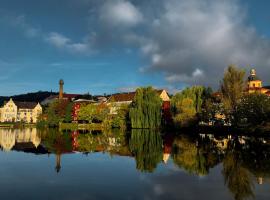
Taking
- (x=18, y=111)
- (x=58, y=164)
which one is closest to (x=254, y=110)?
(x=58, y=164)

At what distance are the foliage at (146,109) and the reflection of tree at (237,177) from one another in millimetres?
41658

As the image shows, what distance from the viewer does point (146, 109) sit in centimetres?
6881

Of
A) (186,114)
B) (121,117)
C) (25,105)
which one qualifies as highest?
(25,105)

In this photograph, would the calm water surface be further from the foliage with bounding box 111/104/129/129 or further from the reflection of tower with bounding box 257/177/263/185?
the foliage with bounding box 111/104/129/129

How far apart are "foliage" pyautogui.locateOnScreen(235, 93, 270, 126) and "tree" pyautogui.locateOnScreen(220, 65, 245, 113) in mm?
3028

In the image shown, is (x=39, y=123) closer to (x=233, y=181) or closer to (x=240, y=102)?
(x=240, y=102)

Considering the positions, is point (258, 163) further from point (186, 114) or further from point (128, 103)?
point (128, 103)

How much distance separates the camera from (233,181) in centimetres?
1811

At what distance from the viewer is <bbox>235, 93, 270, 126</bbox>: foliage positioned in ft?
161

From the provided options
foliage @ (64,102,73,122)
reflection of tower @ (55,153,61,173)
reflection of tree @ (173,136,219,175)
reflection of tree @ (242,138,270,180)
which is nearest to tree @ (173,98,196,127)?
reflection of tree @ (242,138,270,180)

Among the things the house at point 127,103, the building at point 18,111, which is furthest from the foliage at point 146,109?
the building at point 18,111

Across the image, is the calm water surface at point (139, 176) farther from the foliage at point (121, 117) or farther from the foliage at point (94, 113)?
the foliage at point (94, 113)

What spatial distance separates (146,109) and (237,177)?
163ft

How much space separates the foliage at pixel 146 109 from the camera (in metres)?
69.0
